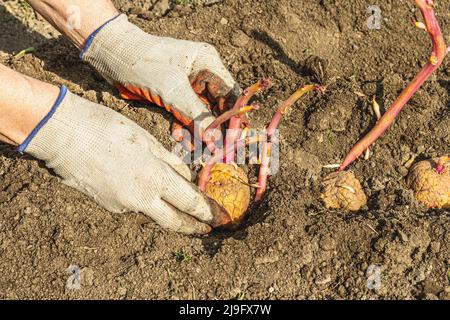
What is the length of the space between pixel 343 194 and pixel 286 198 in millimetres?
327

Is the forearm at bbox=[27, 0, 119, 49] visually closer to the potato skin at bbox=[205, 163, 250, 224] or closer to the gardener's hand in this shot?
the gardener's hand

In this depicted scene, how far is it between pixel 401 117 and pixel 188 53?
1.31 m

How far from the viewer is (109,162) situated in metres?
3.05

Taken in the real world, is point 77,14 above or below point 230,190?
above

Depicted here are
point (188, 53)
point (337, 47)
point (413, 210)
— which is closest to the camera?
point (413, 210)

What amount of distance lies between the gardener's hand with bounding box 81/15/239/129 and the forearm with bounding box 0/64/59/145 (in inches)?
20.9

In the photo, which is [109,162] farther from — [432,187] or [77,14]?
[432,187]

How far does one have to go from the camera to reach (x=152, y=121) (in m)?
3.66

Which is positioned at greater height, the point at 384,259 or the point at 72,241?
the point at 384,259

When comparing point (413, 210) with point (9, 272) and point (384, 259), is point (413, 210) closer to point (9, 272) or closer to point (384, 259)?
point (384, 259)

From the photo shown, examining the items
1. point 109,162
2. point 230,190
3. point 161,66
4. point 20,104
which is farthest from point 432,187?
point 20,104

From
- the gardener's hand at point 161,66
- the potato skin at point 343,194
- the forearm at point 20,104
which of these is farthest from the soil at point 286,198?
the forearm at point 20,104

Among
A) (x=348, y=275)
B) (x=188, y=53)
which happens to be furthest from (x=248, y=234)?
(x=188, y=53)

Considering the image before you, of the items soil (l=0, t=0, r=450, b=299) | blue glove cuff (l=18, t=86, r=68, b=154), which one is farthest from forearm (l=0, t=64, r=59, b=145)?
soil (l=0, t=0, r=450, b=299)
